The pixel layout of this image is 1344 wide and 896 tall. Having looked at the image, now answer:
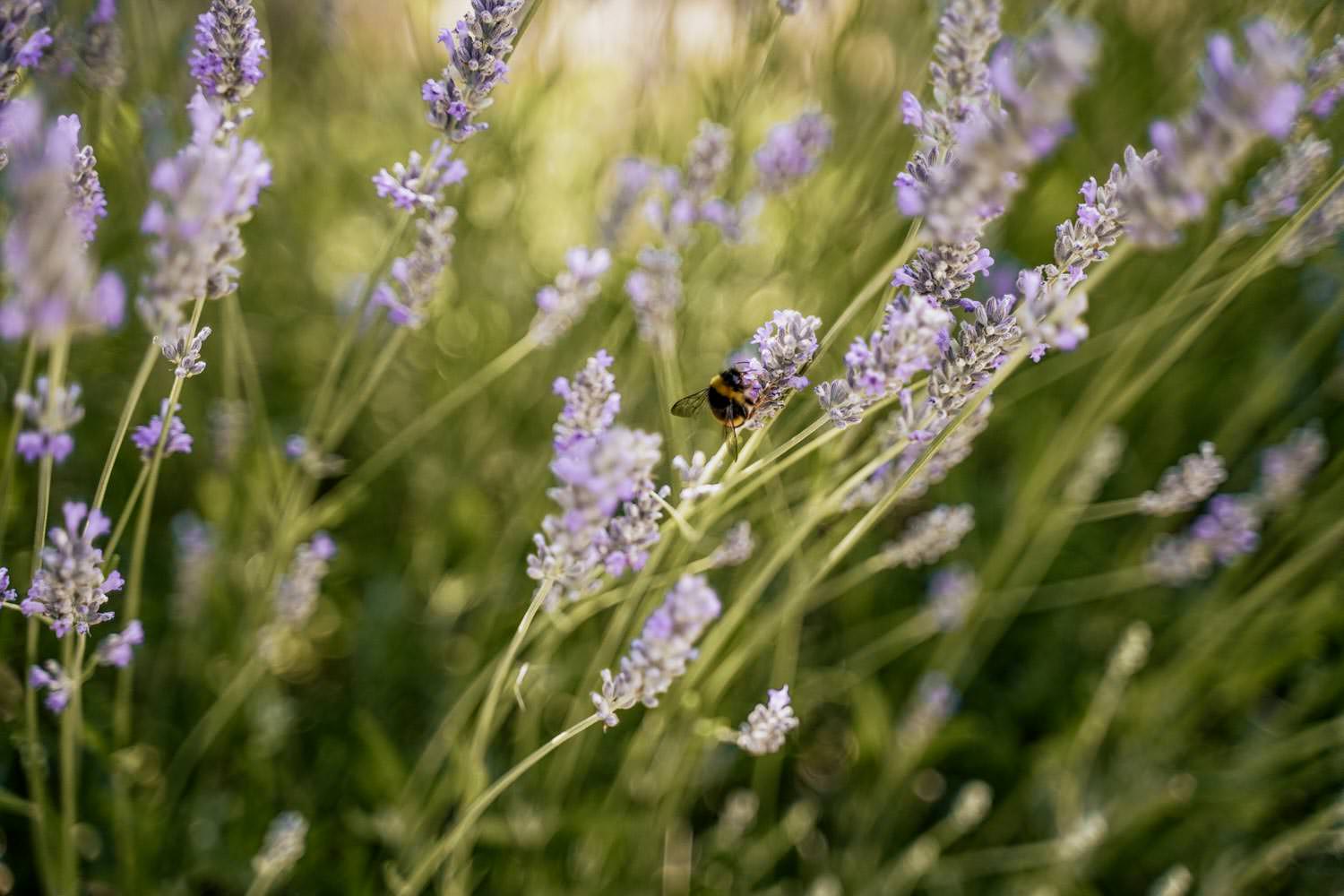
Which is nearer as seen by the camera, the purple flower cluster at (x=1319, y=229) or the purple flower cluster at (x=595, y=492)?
the purple flower cluster at (x=595, y=492)

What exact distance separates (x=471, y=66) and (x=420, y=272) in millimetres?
309

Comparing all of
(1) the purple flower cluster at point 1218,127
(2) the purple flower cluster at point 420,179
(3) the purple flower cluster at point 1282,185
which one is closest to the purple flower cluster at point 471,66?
(2) the purple flower cluster at point 420,179

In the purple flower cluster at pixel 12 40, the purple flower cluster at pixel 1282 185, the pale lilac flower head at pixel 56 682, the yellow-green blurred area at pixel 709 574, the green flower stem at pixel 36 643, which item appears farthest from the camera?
the yellow-green blurred area at pixel 709 574

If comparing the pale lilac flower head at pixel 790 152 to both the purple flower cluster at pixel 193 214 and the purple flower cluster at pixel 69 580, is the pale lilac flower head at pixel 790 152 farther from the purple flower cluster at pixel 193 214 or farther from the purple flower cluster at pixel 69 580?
the purple flower cluster at pixel 69 580

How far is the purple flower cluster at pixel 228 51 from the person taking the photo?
0.92m

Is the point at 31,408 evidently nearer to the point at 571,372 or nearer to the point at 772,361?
the point at 772,361

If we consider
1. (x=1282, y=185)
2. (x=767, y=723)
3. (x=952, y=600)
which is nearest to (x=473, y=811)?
(x=767, y=723)

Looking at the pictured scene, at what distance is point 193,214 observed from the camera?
66cm

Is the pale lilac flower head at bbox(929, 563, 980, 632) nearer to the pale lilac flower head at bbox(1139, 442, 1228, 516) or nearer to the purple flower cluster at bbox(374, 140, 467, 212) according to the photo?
the pale lilac flower head at bbox(1139, 442, 1228, 516)

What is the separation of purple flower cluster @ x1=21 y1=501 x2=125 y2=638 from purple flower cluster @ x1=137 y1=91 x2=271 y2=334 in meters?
0.29

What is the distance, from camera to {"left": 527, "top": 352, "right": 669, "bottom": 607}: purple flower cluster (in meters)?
0.75

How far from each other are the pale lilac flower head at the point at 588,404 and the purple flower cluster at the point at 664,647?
20 centimetres

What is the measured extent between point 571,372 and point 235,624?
0.85 meters

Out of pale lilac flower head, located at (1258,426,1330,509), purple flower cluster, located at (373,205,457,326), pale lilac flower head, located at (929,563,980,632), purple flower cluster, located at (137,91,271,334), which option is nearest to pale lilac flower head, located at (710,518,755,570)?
purple flower cluster, located at (373,205,457,326)
